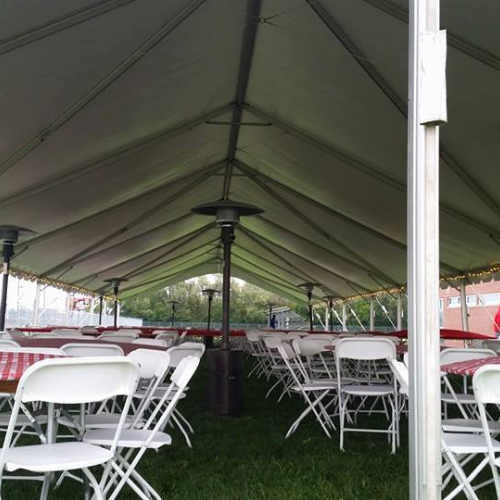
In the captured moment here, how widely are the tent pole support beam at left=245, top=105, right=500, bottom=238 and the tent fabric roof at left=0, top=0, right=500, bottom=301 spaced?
20 mm

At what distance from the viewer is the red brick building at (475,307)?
23025mm

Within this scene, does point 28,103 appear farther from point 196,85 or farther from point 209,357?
point 209,357

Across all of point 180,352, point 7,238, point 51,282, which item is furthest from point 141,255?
point 180,352

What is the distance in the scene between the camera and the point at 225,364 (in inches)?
209

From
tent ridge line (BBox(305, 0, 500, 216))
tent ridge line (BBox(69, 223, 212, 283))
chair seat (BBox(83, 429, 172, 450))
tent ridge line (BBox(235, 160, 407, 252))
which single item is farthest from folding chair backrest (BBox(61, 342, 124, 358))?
tent ridge line (BBox(69, 223, 212, 283))

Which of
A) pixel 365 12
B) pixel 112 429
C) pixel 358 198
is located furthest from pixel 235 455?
pixel 358 198

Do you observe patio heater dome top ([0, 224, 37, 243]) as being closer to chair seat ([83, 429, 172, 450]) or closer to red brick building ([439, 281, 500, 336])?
chair seat ([83, 429, 172, 450])

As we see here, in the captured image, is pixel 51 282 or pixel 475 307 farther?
pixel 475 307

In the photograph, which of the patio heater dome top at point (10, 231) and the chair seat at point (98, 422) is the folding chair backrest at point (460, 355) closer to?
the chair seat at point (98, 422)

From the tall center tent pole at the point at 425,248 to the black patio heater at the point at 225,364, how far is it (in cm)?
385

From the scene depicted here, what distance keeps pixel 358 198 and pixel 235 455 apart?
5.25 m

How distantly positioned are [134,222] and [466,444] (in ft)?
30.6

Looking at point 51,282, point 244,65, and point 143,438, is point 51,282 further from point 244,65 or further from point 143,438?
Answer: point 143,438

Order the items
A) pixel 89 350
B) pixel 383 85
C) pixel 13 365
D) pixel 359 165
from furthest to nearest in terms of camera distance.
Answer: pixel 359 165 < pixel 383 85 < pixel 89 350 < pixel 13 365
